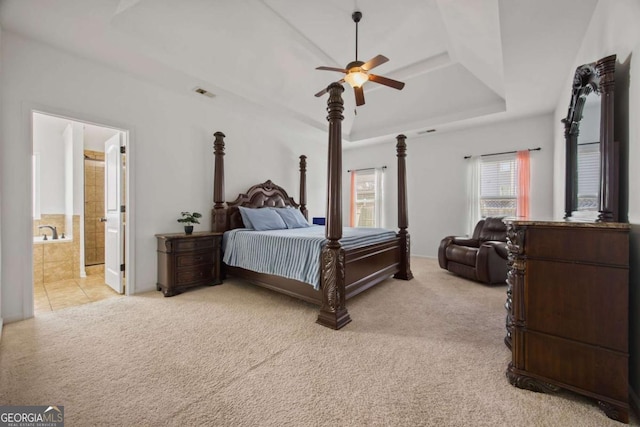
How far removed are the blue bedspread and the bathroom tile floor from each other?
1.57 metres

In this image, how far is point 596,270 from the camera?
1.34 m

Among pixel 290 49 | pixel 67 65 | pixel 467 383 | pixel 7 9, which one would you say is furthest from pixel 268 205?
pixel 467 383

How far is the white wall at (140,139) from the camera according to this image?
2.46m

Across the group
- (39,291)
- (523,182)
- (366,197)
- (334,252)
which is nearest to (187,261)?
(39,291)

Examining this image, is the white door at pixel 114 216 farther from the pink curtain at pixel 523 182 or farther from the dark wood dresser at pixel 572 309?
the pink curtain at pixel 523 182

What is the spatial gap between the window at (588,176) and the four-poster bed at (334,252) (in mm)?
1915

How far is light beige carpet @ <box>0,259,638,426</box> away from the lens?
4.37ft

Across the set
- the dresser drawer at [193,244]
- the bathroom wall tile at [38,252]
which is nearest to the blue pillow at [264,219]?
the dresser drawer at [193,244]

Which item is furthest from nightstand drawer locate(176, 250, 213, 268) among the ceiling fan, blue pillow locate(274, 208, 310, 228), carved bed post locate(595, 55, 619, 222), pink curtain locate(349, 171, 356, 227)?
pink curtain locate(349, 171, 356, 227)

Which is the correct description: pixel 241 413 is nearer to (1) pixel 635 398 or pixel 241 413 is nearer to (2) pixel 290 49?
(1) pixel 635 398

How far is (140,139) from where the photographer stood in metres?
3.31

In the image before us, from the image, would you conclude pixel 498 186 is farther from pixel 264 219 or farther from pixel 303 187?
pixel 264 219

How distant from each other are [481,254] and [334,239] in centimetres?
247

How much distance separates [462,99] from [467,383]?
15.9 ft
